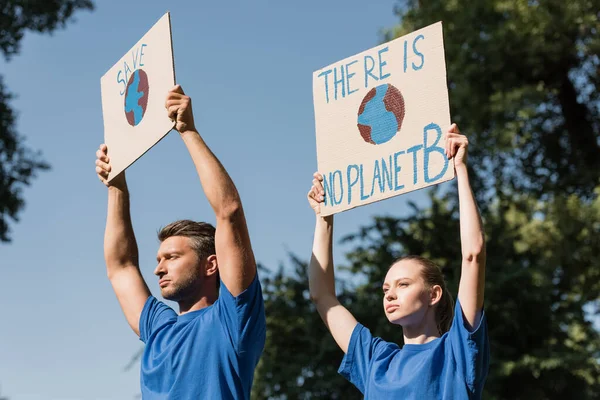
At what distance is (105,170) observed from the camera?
170 inches

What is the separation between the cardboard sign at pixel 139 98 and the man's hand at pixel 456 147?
1105 millimetres

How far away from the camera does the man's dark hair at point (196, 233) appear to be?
381cm

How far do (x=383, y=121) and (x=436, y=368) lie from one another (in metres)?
1.10

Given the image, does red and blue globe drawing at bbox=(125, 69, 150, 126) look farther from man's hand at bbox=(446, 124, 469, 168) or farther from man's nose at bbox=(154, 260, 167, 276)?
man's hand at bbox=(446, 124, 469, 168)

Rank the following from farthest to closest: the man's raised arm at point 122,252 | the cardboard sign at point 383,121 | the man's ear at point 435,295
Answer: the man's raised arm at point 122,252 → the cardboard sign at point 383,121 → the man's ear at point 435,295

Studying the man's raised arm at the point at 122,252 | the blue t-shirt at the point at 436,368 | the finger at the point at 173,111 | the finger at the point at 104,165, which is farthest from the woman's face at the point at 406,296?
the finger at the point at 104,165

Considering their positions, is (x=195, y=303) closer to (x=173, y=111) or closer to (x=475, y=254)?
(x=173, y=111)

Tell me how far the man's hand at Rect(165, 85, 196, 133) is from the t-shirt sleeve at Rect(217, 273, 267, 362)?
25.5 inches

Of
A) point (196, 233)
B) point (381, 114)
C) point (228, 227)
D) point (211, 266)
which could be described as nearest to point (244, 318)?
point (228, 227)

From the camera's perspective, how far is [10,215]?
12.5 metres

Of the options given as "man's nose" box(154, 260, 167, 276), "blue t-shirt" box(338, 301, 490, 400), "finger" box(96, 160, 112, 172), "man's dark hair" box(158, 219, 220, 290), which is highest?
"finger" box(96, 160, 112, 172)

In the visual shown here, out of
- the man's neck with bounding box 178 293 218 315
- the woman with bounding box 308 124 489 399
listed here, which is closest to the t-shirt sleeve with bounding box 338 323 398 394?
the woman with bounding box 308 124 489 399

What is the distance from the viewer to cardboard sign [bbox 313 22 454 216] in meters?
3.62

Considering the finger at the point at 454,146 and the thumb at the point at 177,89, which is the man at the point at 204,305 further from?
the finger at the point at 454,146
